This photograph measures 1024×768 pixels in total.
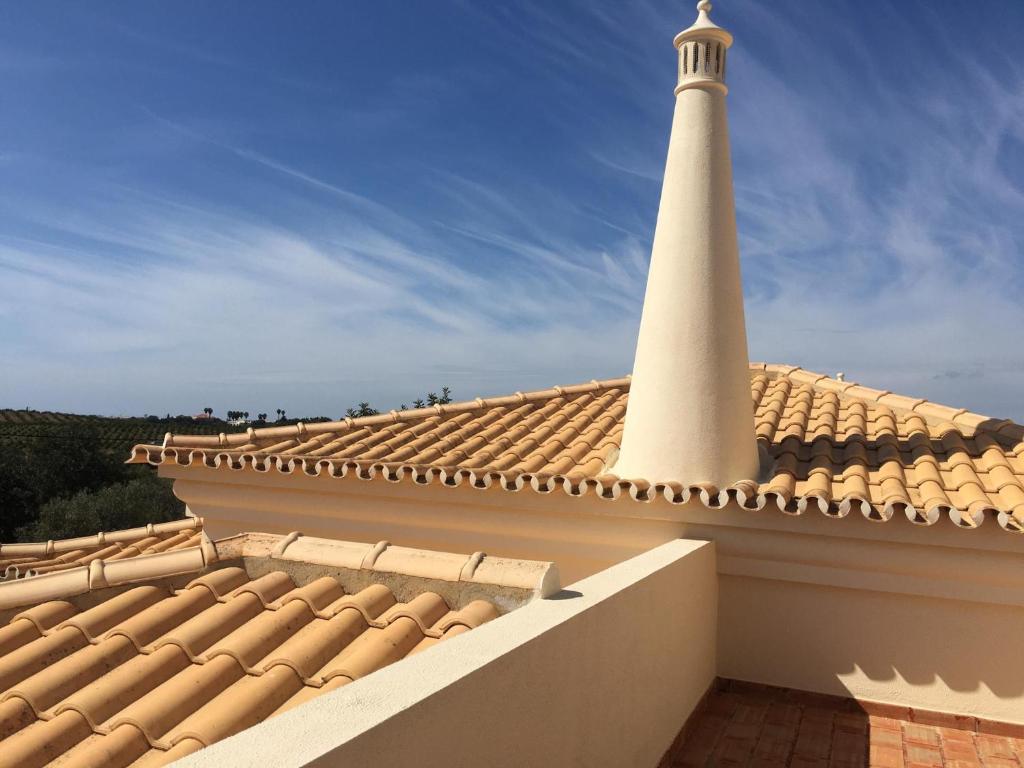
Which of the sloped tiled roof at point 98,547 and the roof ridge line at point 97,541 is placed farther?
the roof ridge line at point 97,541

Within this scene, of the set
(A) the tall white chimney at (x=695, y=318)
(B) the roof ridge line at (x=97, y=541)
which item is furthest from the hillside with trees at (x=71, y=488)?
(A) the tall white chimney at (x=695, y=318)

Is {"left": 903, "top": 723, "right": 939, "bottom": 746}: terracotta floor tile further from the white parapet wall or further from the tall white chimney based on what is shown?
the tall white chimney

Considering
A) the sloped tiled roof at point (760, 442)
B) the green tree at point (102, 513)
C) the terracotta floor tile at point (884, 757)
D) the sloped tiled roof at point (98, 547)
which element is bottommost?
the green tree at point (102, 513)

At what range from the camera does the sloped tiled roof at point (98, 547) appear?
33.1 feet

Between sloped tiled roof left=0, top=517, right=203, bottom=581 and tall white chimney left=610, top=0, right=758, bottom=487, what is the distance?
6.72 metres

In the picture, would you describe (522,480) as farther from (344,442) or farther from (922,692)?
(922,692)

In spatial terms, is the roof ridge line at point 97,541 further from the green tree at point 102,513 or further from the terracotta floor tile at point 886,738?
the green tree at point 102,513

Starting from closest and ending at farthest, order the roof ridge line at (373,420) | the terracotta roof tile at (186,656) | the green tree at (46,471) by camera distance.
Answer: the terracotta roof tile at (186,656) → the roof ridge line at (373,420) → the green tree at (46,471)

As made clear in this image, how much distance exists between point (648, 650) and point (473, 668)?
A: 223 cm

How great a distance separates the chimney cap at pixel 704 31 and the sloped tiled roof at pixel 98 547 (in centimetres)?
865

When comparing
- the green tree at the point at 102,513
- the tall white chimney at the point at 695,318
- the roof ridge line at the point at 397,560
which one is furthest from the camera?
the green tree at the point at 102,513

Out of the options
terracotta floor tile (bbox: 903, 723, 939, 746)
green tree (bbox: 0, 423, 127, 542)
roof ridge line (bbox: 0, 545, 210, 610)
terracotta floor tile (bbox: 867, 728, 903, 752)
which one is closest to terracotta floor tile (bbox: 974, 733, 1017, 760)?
terracotta floor tile (bbox: 903, 723, 939, 746)

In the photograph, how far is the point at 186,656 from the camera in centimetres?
409

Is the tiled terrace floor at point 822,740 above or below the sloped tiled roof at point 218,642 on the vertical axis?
below
